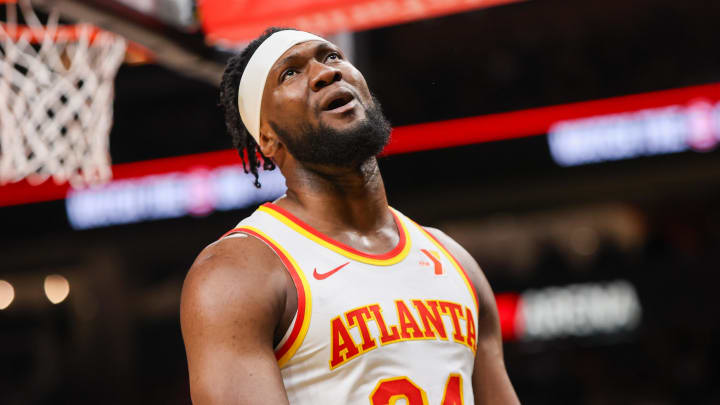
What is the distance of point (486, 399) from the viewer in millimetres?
2453

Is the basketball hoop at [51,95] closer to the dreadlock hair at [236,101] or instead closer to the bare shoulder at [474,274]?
the dreadlock hair at [236,101]

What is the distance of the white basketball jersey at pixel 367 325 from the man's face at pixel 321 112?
0.61ft

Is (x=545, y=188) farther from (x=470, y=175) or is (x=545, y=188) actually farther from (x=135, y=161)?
(x=135, y=161)

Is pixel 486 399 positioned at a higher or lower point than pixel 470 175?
higher

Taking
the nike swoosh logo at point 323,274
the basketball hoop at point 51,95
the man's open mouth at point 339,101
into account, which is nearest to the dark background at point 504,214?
the basketball hoop at point 51,95

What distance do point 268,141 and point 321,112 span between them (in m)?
0.21

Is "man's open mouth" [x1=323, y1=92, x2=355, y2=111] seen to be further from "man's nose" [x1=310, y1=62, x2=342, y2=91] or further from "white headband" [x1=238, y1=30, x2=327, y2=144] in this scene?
"white headband" [x1=238, y1=30, x2=327, y2=144]

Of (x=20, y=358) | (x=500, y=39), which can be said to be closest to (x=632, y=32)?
(x=500, y=39)

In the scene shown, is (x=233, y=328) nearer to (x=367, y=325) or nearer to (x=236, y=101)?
(x=367, y=325)

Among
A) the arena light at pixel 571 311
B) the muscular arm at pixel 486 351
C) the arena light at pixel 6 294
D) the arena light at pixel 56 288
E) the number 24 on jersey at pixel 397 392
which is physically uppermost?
the number 24 on jersey at pixel 397 392

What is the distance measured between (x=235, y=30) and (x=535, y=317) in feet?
22.0

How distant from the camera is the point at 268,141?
247 cm

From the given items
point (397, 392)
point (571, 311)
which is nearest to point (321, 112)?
point (397, 392)

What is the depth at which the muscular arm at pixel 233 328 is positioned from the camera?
1952 millimetres
